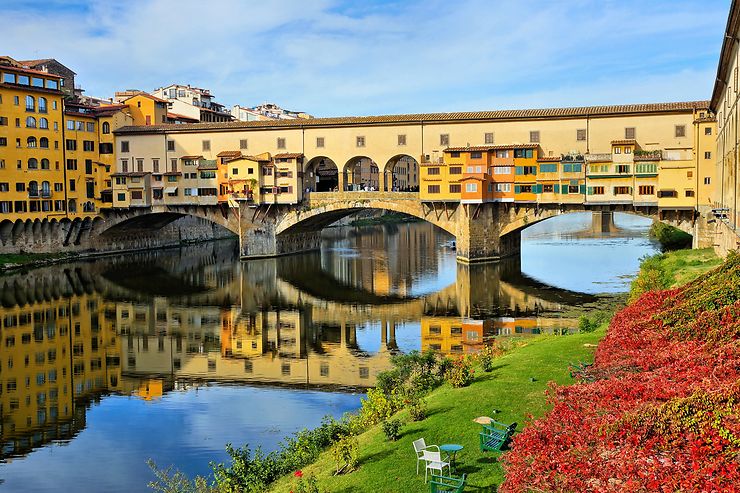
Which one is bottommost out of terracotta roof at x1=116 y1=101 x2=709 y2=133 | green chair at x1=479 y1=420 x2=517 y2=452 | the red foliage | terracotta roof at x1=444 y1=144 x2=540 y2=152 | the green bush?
green chair at x1=479 y1=420 x2=517 y2=452

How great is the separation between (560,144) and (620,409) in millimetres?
44725

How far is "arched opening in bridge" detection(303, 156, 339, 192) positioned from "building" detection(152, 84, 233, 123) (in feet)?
72.6

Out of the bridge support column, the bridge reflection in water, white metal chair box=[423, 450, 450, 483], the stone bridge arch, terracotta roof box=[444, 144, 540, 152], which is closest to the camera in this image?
white metal chair box=[423, 450, 450, 483]

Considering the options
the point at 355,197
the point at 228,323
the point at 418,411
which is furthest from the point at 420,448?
the point at 355,197

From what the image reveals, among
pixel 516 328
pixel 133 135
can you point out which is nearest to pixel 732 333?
pixel 516 328

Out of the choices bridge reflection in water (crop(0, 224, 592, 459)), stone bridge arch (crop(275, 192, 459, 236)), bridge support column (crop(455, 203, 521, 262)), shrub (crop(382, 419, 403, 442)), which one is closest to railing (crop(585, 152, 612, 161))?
bridge support column (crop(455, 203, 521, 262))

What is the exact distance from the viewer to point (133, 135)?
63875 mm

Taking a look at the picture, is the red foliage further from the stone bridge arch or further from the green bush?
the green bush

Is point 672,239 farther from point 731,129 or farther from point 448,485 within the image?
point 448,485

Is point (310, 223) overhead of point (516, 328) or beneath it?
overhead

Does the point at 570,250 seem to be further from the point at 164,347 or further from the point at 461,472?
the point at 461,472

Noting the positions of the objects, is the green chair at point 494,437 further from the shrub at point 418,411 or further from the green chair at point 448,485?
the shrub at point 418,411

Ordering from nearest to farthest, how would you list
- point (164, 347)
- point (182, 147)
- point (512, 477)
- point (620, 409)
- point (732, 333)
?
point (512, 477) < point (620, 409) < point (732, 333) < point (164, 347) < point (182, 147)

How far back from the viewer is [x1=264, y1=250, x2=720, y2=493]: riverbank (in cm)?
1255
